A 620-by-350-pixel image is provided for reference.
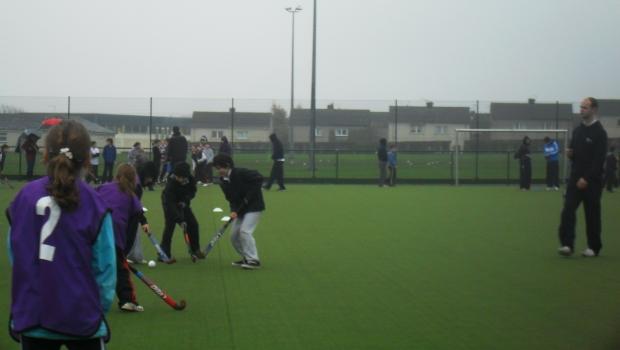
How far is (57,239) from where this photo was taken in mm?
3420

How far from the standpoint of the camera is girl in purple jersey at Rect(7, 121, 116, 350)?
3408 mm

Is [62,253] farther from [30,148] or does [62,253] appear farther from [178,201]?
[30,148]

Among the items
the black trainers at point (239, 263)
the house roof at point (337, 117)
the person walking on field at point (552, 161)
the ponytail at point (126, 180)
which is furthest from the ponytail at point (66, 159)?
the house roof at point (337, 117)

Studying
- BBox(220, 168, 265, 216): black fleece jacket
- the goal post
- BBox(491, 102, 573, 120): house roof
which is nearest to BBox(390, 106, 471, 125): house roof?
the goal post

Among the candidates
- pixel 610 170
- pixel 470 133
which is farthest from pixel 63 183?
pixel 470 133

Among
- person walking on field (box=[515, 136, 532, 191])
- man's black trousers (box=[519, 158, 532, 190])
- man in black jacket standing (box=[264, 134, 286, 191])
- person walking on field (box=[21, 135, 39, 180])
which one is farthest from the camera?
man's black trousers (box=[519, 158, 532, 190])

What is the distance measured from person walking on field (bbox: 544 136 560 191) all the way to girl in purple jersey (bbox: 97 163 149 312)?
20.2 metres

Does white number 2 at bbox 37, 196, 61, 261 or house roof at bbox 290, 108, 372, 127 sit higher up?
house roof at bbox 290, 108, 372, 127

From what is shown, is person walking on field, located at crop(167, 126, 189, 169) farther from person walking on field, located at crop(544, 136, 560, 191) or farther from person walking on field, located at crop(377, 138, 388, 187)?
person walking on field, located at crop(544, 136, 560, 191)

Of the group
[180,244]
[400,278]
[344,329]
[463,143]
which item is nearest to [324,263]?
[400,278]

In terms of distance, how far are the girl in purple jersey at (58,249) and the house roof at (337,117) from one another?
3205cm

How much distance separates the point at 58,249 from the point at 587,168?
858cm

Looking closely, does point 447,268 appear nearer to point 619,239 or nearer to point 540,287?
point 540,287

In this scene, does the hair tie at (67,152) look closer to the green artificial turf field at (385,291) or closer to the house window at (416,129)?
the green artificial turf field at (385,291)
